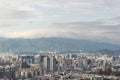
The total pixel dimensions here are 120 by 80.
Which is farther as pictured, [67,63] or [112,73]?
[67,63]

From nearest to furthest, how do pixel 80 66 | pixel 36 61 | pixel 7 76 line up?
pixel 7 76, pixel 80 66, pixel 36 61

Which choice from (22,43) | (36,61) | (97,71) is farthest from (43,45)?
(97,71)

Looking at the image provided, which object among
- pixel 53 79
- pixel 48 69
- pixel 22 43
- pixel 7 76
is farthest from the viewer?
pixel 22 43

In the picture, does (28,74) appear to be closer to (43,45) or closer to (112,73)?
(112,73)

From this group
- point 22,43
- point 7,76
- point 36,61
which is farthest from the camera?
point 22,43

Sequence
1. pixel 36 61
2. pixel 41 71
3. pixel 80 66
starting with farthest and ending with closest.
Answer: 1. pixel 36 61
2. pixel 80 66
3. pixel 41 71

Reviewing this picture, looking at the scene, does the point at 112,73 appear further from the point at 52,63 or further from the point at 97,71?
the point at 52,63

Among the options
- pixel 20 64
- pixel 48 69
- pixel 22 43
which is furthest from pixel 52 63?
pixel 22 43

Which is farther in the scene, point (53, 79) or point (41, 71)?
point (41, 71)
